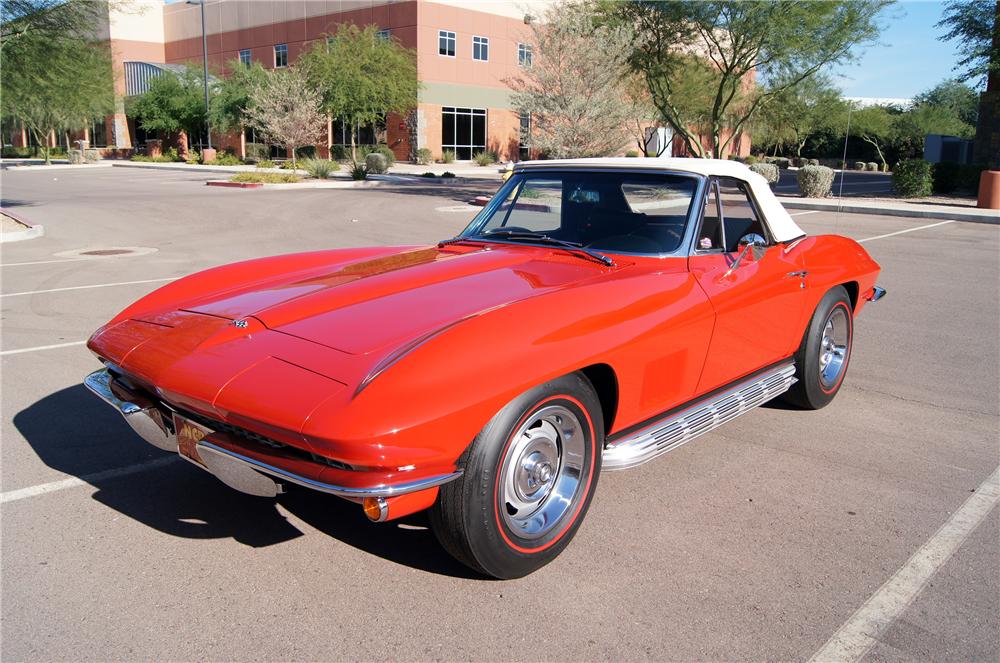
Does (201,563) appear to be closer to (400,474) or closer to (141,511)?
(141,511)

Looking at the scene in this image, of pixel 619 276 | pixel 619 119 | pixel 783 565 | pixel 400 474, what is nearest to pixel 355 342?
Result: pixel 400 474

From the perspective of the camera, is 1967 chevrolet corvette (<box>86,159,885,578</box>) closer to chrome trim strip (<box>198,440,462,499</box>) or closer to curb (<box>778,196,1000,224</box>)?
chrome trim strip (<box>198,440,462,499</box>)

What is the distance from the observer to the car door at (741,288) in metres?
3.96

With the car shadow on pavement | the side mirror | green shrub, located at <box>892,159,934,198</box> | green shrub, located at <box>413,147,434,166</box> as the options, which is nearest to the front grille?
the car shadow on pavement

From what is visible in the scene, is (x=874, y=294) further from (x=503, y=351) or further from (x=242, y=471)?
(x=242, y=471)

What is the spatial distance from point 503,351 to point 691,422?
4.24 ft

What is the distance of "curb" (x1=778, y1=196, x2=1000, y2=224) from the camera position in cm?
1972

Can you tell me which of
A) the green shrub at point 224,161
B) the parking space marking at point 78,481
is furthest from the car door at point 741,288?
the green shrub at point 224,161

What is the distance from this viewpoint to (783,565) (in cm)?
324

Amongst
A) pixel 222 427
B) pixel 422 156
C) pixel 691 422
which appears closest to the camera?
pixel 222 427

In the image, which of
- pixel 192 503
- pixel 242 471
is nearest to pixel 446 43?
pixel 192 503

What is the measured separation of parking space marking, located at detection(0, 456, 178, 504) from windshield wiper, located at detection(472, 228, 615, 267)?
216cm

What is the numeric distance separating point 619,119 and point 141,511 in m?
21.4

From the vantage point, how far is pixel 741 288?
4102 mm
